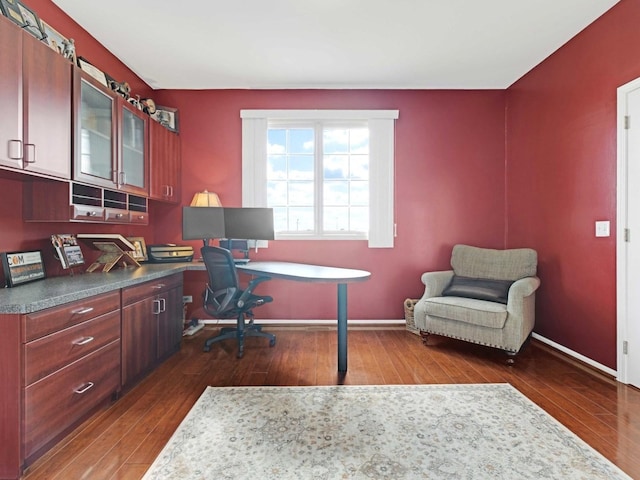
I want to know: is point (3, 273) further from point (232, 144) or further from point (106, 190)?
point (232, 144)

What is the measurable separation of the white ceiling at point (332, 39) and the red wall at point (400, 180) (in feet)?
0.60

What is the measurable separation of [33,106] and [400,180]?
3.20m

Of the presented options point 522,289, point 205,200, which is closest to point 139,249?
point 205,200

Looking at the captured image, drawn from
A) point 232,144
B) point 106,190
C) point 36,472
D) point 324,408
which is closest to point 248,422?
point 324,408

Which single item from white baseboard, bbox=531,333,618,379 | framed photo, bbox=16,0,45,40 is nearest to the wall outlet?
framed photo, bbox=16,0,45,40

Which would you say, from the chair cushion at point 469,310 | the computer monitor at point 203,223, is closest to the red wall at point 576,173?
the chair cushion at point 469,310

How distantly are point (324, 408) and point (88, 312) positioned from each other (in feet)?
4.87

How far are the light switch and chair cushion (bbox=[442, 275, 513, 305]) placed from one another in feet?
2.67

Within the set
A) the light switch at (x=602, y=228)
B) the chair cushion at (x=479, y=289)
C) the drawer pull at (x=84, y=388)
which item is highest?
the light switch at (x=602, y=228)

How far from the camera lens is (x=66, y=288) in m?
1.90

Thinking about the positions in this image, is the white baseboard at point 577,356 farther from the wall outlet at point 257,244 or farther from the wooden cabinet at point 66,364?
the wooden cabinet at point 66,364

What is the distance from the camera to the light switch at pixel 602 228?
2.56 m

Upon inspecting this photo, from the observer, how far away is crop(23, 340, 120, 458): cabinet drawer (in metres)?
1.56

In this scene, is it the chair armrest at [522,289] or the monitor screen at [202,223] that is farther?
the monitor screen at [202,223]
